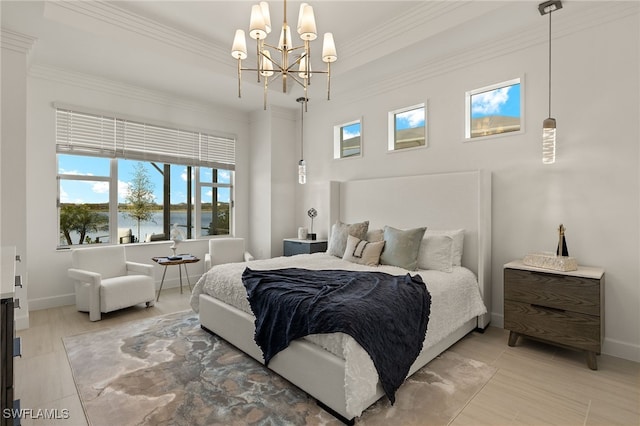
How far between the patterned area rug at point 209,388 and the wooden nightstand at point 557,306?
613 millimetres

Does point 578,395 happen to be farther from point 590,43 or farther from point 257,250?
point 257,250

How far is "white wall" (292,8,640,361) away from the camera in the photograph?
2.74m

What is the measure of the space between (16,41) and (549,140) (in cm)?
527

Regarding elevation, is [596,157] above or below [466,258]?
above

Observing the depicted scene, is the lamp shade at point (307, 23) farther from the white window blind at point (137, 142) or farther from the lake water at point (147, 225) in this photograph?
the lake water at point (147, 225)

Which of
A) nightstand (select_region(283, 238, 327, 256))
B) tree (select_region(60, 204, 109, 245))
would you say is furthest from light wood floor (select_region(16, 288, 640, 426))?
nightstand (select_region(283, 238, 327, 256))

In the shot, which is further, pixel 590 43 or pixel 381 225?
pixel 381 225

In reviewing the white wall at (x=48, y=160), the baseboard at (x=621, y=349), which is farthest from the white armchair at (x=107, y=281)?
the baseboard at (x=621, y=349)

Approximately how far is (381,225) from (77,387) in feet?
11.2

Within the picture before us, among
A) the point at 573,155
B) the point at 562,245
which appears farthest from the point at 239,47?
the point at 562,245

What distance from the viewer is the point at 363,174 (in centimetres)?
477

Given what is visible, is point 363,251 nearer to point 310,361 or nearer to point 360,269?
point 360,269

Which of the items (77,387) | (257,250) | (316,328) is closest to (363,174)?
(257,250)

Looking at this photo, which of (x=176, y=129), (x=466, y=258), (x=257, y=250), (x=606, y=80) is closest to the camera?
(x=606, y=80)
